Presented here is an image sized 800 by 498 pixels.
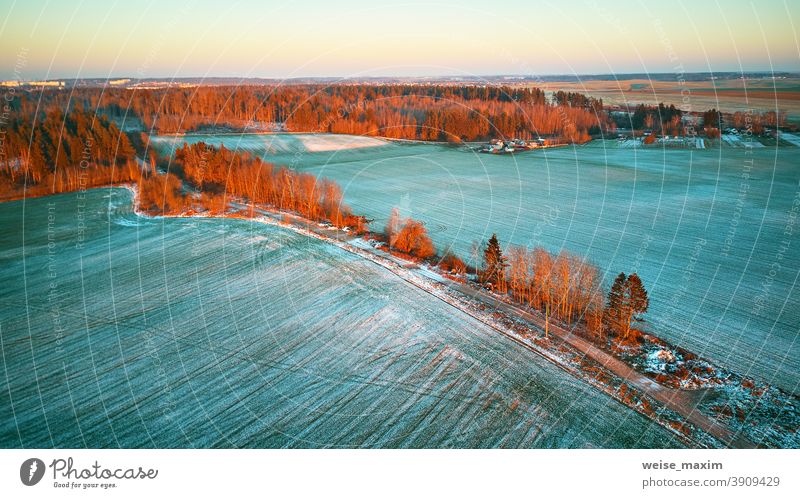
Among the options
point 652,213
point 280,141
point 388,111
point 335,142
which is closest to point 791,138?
point 652,213

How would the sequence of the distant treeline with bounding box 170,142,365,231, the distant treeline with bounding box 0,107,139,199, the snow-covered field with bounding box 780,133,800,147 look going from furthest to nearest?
the snow-covered field with bounding box 780,133,800,147
the distant treeline with bounding box 0,107,139,199
the distant treeline with bounding box 170,142,365,231

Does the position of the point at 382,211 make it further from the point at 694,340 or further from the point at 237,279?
the point at 694,340

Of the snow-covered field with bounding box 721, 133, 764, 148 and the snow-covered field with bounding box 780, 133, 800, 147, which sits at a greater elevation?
the snow-covered field with bounding box 780, 133, 800, 147

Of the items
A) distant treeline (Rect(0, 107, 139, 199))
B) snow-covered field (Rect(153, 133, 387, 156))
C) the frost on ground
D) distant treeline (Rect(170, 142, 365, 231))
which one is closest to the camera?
distant treeline (Rect(170, 142, 365, 231))

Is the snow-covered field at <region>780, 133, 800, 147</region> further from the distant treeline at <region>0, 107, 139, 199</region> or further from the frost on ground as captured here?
the distant treeline at <region>0, 107, 139, 199</region>

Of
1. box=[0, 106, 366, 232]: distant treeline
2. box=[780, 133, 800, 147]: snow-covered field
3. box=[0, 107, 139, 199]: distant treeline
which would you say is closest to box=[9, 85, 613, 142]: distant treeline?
box=[0, 107, 139, 199]: distant treeline

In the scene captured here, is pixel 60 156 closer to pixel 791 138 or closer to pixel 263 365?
pixel 263 365

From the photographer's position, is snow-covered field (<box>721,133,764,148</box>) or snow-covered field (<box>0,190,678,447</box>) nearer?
snow-covered field (<box>0,190,678,447</box>)

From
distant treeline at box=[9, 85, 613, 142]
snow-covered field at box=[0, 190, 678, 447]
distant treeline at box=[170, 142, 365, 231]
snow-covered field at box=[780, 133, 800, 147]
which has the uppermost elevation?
distant treeline at box=[9, 85, 613, 142]
